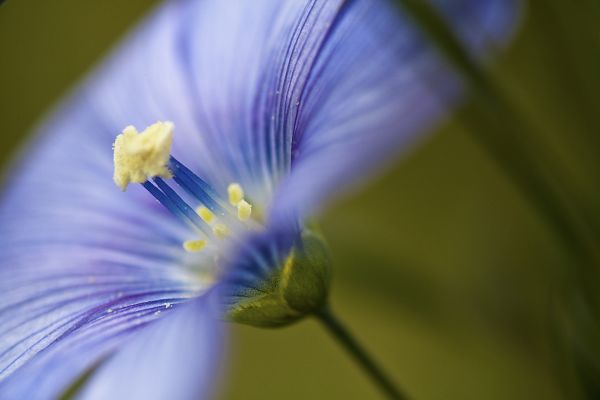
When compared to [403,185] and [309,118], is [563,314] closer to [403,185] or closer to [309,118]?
[309,118]

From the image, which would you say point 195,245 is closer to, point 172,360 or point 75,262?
point 75,262

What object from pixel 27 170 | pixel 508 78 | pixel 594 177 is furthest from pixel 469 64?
pixel 508 78

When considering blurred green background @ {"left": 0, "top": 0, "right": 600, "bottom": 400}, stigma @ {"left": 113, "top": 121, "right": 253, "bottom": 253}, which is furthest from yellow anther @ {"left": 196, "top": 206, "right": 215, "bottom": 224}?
blurred green background @ {"left": 0, "top": 0, "right": 600, "bottom": 400}

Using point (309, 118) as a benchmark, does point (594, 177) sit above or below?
below

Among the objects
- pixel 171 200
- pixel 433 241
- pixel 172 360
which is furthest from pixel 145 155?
pixel 433 241

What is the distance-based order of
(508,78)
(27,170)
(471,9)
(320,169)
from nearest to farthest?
(320,169) → (471,9) → (27,170) → (508,78)

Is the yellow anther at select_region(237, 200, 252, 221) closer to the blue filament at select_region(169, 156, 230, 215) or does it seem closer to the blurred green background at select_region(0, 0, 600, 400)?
the blue filament at select_region(169, 156, 230, 215)

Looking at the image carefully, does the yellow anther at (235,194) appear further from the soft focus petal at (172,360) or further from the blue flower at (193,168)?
the soft focus petal at (172,360)

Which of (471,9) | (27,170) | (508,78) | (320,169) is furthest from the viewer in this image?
(508,78)
